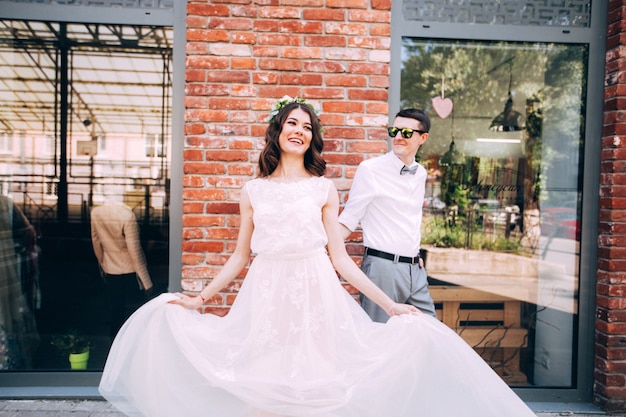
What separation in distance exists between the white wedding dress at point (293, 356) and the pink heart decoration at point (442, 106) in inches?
79.1

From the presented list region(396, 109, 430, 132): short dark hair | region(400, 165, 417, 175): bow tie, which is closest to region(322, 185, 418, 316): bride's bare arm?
region(400, 165, 417, 175): bow tie

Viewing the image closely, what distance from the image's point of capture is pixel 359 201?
10.5 ft

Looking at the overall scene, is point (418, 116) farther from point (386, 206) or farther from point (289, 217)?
point (289, 217)

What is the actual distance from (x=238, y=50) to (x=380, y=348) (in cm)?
231

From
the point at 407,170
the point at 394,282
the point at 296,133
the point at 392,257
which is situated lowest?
the point at 394,282

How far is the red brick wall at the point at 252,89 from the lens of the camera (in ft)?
11.6

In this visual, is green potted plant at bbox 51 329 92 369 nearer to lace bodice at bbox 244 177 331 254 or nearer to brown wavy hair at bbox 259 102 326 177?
lace bodice at bbox 244 177 331 254

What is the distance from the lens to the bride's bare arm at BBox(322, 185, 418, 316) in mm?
2580

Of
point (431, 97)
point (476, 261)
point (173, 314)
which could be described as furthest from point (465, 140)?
point (173, 314)

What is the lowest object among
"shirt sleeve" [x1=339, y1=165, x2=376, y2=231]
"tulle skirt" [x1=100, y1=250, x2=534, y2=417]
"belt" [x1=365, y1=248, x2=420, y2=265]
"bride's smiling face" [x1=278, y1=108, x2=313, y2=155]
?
"tulle skirt" [x1=100, y1=250, x2=534, y2=417]

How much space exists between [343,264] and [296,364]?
0.56 metres

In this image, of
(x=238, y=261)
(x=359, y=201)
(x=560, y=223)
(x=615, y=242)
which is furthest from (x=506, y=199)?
(x=238, y=261)

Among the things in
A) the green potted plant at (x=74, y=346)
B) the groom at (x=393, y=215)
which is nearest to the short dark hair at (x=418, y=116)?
the groom at (x=393, y=215)

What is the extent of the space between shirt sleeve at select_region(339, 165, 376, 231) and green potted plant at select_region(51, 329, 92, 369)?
2479 millimetres
